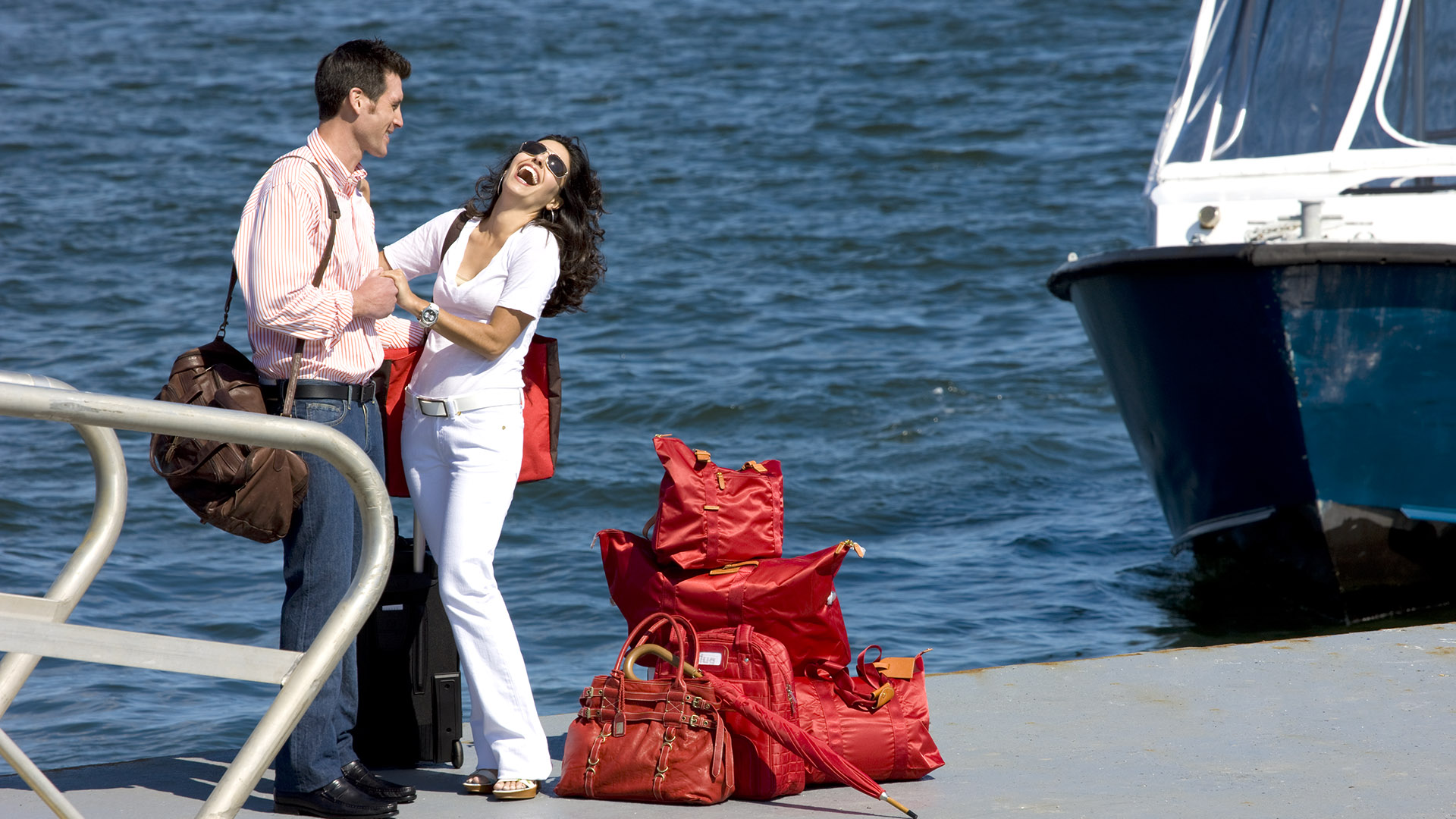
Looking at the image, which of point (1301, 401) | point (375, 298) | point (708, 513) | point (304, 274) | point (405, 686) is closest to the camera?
point (304, 274)

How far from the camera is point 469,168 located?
19.5 m

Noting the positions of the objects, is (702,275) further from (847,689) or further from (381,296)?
(381,296)

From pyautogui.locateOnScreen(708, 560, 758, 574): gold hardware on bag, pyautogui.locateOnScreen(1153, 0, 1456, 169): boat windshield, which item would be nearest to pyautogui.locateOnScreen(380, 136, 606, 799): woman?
pyautogui.locateOnScreen(708, 560, 758, 574): gold hardware on bag

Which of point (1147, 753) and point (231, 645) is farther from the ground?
point (231, 645)

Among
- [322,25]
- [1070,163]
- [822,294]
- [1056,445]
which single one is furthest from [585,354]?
[322,25]

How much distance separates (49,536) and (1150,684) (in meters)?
6.67

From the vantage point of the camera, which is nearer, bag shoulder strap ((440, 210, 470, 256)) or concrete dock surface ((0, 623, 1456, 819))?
concrete dock surface ((0, 623, 1456, 819))

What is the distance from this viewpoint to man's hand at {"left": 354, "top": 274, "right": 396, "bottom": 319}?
10.6 ft

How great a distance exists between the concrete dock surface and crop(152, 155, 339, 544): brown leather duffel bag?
690 mm

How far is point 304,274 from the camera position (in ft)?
10.3

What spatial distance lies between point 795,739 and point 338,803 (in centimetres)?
99

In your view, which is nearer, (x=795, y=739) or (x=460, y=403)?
(x=795, y=739)

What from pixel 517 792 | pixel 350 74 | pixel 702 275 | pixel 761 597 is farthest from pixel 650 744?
pixel 702 275

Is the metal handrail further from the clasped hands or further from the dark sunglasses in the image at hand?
the dark sunglasses
